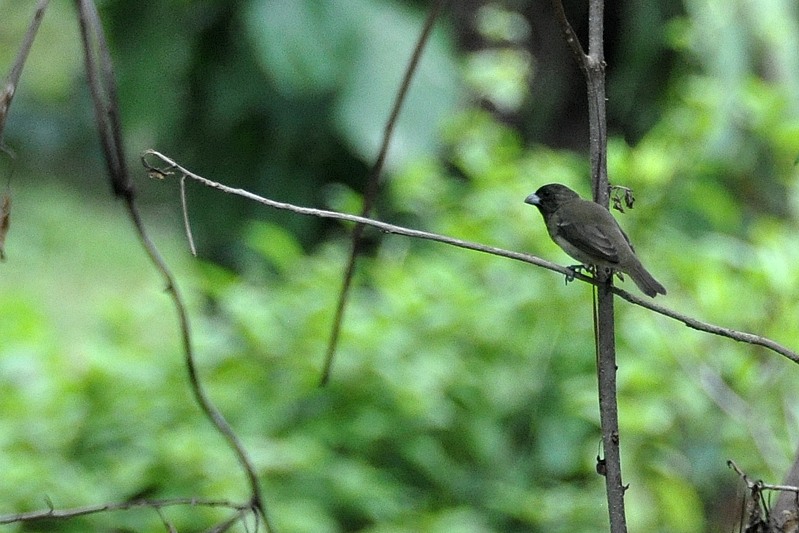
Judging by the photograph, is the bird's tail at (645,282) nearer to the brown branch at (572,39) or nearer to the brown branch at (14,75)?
the brown branch at (572,39)

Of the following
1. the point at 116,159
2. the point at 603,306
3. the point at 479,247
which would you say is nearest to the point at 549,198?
the point at 116,159

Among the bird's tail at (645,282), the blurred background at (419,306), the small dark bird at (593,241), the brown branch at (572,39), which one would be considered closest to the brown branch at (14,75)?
the brown branch at (572,39)

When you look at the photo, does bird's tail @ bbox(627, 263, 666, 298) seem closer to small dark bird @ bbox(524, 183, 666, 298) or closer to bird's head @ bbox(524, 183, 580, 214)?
small dark bird @ bbox(524, 183, 666, 298)

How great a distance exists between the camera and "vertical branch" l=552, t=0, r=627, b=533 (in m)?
1.19

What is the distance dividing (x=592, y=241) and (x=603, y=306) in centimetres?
86

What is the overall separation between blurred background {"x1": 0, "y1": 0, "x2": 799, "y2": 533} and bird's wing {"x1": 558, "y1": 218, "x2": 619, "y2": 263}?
75 centimetres

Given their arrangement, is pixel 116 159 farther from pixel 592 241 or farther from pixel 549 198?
pixel 549 198

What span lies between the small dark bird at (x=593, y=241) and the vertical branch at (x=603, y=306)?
28.1 inches

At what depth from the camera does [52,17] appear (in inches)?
268

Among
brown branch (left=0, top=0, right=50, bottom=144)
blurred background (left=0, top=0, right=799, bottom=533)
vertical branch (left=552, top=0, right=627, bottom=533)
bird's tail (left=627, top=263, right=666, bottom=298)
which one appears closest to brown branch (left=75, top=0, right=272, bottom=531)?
brown branch (left=0, top=0, right=50, bottom=144)

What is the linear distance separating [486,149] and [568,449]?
1564 mm

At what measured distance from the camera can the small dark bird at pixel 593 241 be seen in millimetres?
2062

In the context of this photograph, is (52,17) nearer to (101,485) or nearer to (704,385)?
(101,485)

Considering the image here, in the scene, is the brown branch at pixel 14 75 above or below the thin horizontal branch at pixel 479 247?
above
